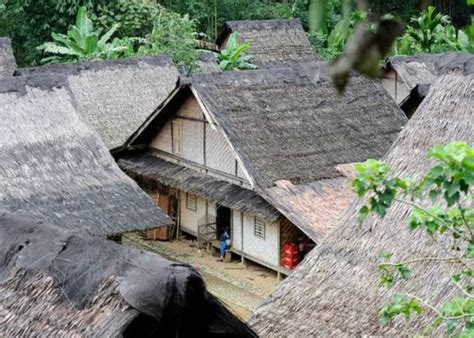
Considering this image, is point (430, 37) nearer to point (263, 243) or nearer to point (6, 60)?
point (6, 60)

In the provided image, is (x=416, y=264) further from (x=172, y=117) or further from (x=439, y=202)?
(x=172, y=117)

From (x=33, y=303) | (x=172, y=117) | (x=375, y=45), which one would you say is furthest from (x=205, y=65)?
(x=375, y=45)

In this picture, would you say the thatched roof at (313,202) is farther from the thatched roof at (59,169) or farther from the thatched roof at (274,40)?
the thatched roof at (274,40)

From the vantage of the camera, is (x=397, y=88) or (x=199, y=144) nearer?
(x=199, y=144)

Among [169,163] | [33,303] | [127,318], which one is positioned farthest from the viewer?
[169,163]

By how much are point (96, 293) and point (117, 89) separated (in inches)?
516

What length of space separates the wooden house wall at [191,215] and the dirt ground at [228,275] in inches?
10.1

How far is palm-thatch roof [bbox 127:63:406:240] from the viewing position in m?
13.5

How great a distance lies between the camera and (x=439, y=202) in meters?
7.25

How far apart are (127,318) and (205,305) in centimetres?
42

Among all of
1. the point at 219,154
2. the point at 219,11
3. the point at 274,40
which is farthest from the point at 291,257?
the point at 219,11

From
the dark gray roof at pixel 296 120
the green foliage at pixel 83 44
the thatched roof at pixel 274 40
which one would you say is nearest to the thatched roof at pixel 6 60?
the green foliage at pixel 83 44

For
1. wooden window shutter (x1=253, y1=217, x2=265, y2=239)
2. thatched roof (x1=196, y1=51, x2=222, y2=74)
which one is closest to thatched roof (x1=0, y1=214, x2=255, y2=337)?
wooden window shutter (x1=253, y1=217, x2=265, y2=239)

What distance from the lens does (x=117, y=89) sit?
690 inches
